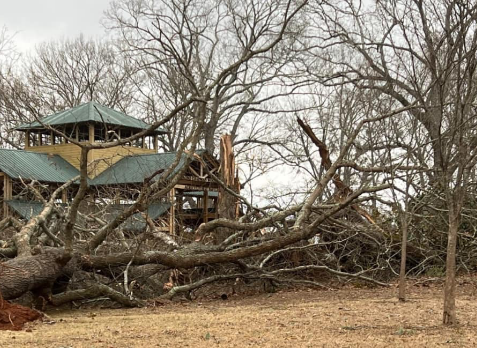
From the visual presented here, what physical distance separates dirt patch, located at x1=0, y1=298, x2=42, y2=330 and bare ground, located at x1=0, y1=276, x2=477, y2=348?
21cm

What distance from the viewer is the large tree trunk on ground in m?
8.72

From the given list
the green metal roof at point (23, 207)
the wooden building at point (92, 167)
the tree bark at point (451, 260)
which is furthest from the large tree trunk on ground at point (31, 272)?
the green metal roof at point (23, 207)

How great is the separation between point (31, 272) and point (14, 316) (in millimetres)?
1107

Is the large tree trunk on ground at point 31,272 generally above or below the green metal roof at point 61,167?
below

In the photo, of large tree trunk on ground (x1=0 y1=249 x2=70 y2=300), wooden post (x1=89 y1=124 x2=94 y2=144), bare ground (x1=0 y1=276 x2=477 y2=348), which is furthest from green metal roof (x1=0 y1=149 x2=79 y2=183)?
bare ground (x1=0 y1=276 x2=477 y2=348)

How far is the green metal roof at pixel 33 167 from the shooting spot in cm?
2517

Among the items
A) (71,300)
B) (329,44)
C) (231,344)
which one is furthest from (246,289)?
(329,44)

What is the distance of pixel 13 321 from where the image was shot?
7.75 m

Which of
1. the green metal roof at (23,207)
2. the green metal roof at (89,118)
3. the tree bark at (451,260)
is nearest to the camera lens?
the tree bark at (451,260)

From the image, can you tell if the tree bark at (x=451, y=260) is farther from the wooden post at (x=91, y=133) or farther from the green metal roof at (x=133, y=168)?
the wooden post at (x=91, y=133)

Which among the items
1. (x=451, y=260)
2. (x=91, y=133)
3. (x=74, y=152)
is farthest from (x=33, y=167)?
(x=451, y=260)

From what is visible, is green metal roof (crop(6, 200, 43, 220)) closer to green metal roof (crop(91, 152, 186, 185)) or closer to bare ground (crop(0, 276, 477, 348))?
green metal roof (crop(91, 152, 186, 185))

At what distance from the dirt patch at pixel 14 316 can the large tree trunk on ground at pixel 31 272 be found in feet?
1.63

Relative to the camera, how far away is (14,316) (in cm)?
791
